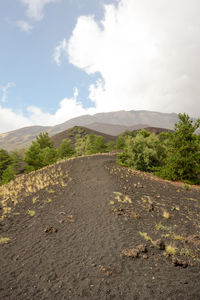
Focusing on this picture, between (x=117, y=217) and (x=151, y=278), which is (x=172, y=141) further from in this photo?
(x=151, y=278)

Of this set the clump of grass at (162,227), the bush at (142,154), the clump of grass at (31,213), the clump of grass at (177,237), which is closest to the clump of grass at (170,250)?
the clump of grass at (177,237)

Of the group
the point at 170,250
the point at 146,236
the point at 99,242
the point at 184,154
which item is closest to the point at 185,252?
the point at 170,250

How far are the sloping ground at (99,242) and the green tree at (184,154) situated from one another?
3133 millimetres

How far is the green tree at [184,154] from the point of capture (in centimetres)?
1510

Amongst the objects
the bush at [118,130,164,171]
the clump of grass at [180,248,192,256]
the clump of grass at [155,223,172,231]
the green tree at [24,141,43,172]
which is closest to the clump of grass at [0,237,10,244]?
the clump of grass at [155,223,172,231]

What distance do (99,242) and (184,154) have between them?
41.2 ft

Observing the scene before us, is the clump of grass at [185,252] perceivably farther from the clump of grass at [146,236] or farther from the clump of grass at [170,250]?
the clump of grass at [146,236]

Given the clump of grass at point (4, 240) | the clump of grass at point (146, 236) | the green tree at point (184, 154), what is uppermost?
the green tree at point (184, 154)

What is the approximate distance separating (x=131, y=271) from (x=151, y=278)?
62cm

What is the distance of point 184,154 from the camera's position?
15.5 metres

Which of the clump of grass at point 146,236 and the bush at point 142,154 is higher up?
the bush at point 142,154

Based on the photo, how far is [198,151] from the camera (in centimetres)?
1556

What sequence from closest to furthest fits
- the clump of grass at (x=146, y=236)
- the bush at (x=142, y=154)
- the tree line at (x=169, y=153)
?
the clump of grass at (x=146, y=236), the tree line at (x=169, y=153), the bush at (x=142, y=154)

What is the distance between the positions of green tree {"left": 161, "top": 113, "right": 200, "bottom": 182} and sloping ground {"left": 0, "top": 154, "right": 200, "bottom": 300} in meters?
3.13
